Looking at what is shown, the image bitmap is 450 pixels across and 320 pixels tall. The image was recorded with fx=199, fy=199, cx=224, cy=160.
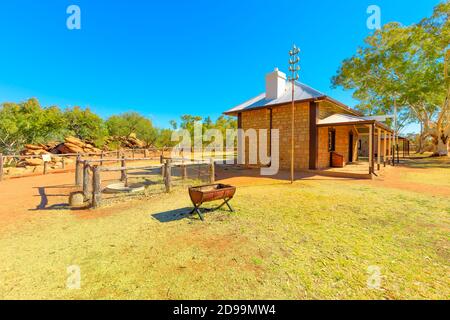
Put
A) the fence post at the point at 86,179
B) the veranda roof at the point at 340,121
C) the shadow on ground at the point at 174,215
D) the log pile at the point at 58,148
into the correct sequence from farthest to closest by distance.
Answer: the log pile at the point at 58,148, the veranda roof at the point at 340,121, the fence post at the point at 86,179, the shadow on ground at the point at 174,215

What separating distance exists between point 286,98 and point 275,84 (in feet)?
6.38

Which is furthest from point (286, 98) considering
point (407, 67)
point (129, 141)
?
point (129, 141)

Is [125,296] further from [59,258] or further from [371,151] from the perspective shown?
[371,151]

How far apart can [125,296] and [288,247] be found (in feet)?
9.08

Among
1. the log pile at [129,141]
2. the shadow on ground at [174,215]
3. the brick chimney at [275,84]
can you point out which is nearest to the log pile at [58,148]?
the log pile at [129,141]

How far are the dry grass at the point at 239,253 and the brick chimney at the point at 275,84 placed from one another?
36.1 ft

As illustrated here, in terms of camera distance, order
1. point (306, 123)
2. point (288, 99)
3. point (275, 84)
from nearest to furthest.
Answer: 1. point (306, 123)
2. point (288, 99)
3. point (275, 84)

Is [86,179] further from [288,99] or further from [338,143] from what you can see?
[338,143]

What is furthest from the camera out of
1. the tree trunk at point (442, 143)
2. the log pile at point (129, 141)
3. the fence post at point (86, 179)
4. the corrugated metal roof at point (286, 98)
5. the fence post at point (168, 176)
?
the log pile at point (129, 141)

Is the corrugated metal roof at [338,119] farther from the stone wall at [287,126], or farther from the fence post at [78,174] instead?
the fence post at [78,174]

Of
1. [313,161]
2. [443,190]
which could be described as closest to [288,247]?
[443,190]

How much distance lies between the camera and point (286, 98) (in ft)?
45.7

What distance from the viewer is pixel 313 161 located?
41.0 ft

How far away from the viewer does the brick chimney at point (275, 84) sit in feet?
49.4
